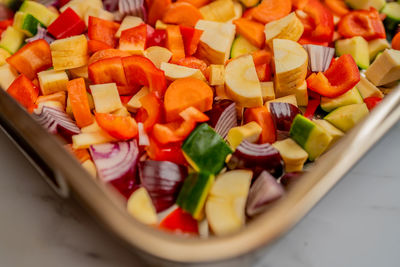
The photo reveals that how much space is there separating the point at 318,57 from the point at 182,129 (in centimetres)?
63

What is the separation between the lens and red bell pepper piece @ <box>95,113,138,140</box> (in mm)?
1219

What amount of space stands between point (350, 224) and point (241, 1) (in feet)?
3.49

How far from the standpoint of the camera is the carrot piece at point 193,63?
1.45 m

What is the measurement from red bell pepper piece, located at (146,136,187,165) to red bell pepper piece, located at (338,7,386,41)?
95cm

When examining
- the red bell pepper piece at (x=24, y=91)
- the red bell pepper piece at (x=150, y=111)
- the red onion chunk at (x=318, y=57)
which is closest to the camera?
the red bell pepper piece at (x=150, y=111)

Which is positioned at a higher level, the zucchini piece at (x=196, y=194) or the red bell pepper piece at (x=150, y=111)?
the red bell pepper piece at (x=150, y=111)

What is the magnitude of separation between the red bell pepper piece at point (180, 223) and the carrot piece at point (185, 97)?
0.33 meters

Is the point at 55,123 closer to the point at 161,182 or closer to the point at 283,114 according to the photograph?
the point at 161,182

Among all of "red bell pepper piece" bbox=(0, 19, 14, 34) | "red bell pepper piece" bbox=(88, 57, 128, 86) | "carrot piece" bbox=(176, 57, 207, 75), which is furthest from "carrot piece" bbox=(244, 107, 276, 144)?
"red bell pepper piece" bbox=(0, 19, 14, 34)

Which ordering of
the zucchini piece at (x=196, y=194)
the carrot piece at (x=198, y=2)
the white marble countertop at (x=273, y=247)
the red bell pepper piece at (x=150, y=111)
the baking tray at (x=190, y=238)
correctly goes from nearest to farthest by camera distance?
the baking tray at (x=190, y=238) → the zucchini piece at (x=196, y=194) → the white marble countertop at (x=273, y=247) → the red bell pepper piece at (x=150, y=111) → the carrot piece at (x=198, y=2)

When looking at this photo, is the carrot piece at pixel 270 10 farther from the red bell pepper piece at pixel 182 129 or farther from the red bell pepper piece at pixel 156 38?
the red bell pepper piece at pixel 182 129

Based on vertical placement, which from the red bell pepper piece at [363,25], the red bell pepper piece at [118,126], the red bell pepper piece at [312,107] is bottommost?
the red bell pepper piece at [312,107]

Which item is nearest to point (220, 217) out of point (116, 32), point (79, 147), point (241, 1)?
point (79, 147)

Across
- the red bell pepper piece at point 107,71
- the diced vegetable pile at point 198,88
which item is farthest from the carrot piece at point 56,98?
the red bell pepper piece at point 107,71
